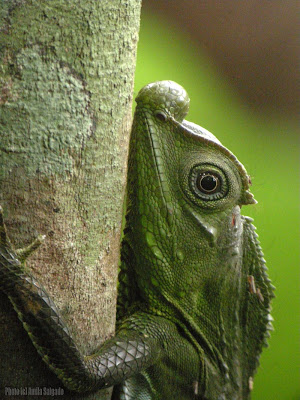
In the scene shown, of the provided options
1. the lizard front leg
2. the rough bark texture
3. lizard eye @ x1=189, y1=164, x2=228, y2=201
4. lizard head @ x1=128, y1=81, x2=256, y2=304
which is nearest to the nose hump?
lizard head @ x1=128, y1=81, x2=256, y2=304

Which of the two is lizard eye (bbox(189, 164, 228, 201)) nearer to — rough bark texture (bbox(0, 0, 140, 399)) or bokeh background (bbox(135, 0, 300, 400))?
rough bark texture (bbox(0, 0, 140, 399))

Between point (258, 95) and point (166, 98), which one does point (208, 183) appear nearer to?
point (166, 98)

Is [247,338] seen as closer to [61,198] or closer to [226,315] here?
[226,315]

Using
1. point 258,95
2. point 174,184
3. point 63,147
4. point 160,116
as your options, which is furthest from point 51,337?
point 258,95

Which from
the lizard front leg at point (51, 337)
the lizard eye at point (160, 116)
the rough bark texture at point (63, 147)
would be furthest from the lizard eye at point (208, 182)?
the lizard front leg at point (51, 337)

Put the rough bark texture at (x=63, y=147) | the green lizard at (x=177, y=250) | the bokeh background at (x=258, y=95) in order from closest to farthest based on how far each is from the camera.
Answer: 1. the rough bark texture at (x=63, y=147)
2. the green lizard at (x=177, y=250)
3. the bokeh background at (x=258, y=95)

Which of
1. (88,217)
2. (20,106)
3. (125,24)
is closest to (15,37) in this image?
(20,106)

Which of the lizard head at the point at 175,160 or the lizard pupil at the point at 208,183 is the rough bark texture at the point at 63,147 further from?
the lizard pupil at the point at 208,183
